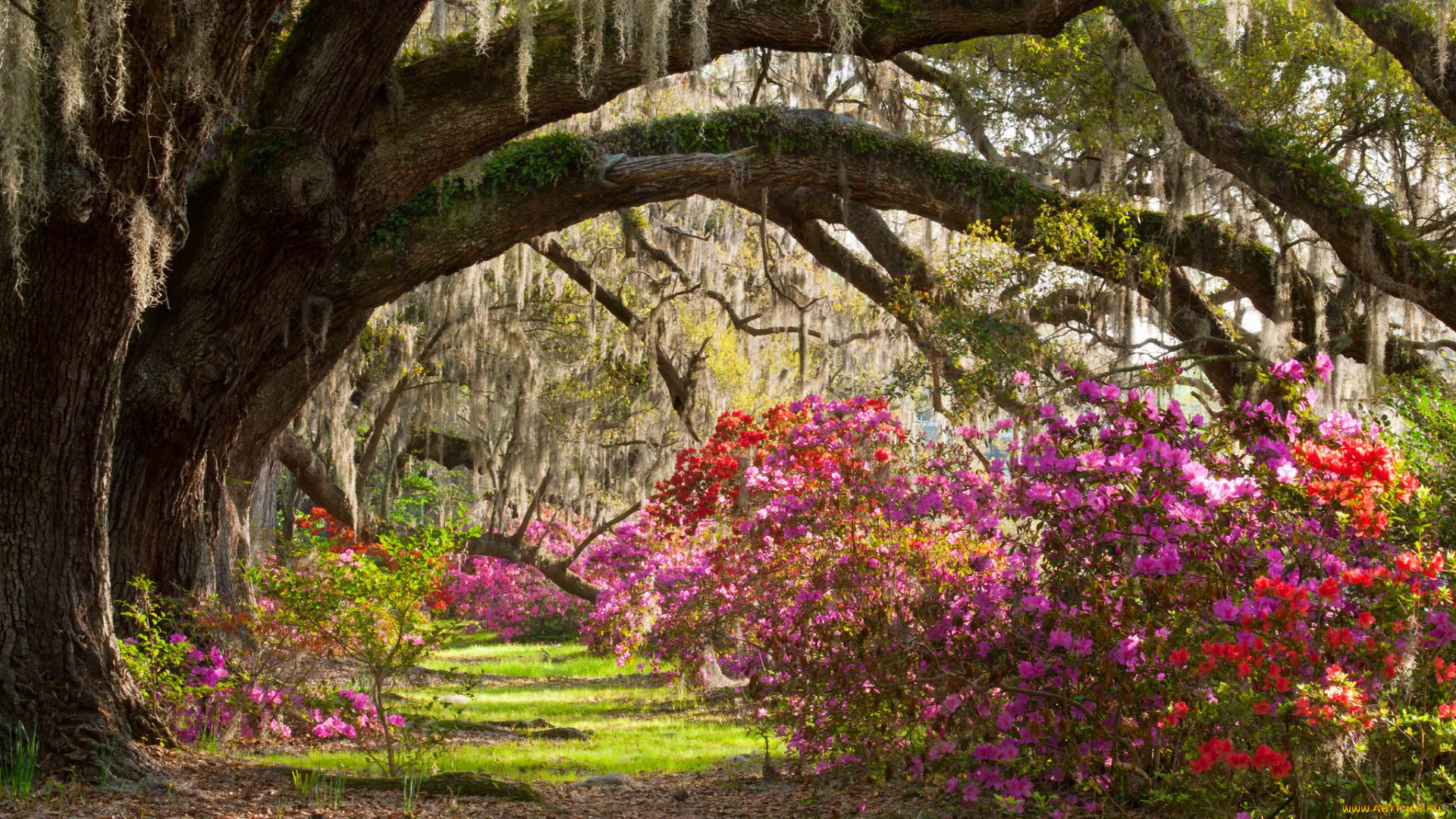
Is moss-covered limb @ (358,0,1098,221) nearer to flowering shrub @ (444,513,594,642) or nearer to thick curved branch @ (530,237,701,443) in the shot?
thick curved branch @ (530,237,701,443)

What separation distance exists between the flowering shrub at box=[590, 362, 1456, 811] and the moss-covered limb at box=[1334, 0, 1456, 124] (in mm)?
1793

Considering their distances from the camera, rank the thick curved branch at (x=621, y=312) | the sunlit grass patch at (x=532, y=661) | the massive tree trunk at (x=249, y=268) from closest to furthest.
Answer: the massive tree trunk at (x=249, y=268) → the thick curved branch at (x=621, y=312) → the sunlit grass patch at (x=532, y=661)

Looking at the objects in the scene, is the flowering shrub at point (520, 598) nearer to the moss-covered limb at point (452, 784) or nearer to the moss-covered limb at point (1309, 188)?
the moss-covered limb at point (452, 784)

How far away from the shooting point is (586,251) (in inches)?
482

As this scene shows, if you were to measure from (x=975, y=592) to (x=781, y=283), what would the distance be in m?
5.81

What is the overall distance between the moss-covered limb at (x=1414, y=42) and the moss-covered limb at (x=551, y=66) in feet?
4.06

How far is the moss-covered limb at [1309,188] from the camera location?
5.41 metres

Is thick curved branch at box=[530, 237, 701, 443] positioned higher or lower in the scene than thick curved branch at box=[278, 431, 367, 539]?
higher

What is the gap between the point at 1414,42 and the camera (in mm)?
5211

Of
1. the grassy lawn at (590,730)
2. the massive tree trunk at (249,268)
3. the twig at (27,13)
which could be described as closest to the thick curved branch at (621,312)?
the grassy lawn at (590,730)

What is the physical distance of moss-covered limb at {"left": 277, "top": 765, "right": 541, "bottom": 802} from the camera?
5.07 metres

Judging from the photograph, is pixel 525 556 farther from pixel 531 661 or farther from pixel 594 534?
pixel 531 661

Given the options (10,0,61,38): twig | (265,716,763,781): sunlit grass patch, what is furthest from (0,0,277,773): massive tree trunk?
(265,716,763,781): sunlit grass patch

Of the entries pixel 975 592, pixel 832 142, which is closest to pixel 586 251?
pixel 832 142
